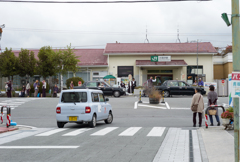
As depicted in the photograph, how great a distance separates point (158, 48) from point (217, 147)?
124 feet

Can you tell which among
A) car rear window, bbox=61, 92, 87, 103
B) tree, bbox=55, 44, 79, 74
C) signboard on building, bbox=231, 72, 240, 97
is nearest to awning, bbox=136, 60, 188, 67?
tree, bbox=55, 44, 79, 74

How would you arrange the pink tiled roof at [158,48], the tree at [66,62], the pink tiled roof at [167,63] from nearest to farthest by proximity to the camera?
the tree at [66,62], the pink tiled roof at [167,63], the pink tiled roof at [158,48]

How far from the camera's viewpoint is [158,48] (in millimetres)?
46375

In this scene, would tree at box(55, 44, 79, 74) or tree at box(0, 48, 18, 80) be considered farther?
tree at box(0, 48, 18, 80)

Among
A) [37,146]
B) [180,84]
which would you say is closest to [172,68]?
[180,84]

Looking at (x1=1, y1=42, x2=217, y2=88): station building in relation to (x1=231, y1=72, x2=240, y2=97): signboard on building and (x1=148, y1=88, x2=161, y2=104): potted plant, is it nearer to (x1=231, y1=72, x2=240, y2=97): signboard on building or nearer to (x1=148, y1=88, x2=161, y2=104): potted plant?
(x1=148, y1=88, x2=161, y2=104): potted plant

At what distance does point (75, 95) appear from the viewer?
1491 cm

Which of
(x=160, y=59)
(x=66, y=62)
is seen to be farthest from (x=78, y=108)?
(x=160, y=59)

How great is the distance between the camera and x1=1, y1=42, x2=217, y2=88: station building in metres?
44.6

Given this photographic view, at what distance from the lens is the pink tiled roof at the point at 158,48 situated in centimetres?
4489

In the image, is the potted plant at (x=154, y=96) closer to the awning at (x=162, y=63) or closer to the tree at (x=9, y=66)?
the awning at (x=162, y=63)

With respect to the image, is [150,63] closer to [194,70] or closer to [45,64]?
[194,70]

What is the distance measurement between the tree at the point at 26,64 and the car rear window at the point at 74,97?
99.3 ft

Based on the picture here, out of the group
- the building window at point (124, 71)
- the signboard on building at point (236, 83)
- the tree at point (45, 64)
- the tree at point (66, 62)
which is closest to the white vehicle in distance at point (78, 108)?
the signboard on building at point (236, 83)
